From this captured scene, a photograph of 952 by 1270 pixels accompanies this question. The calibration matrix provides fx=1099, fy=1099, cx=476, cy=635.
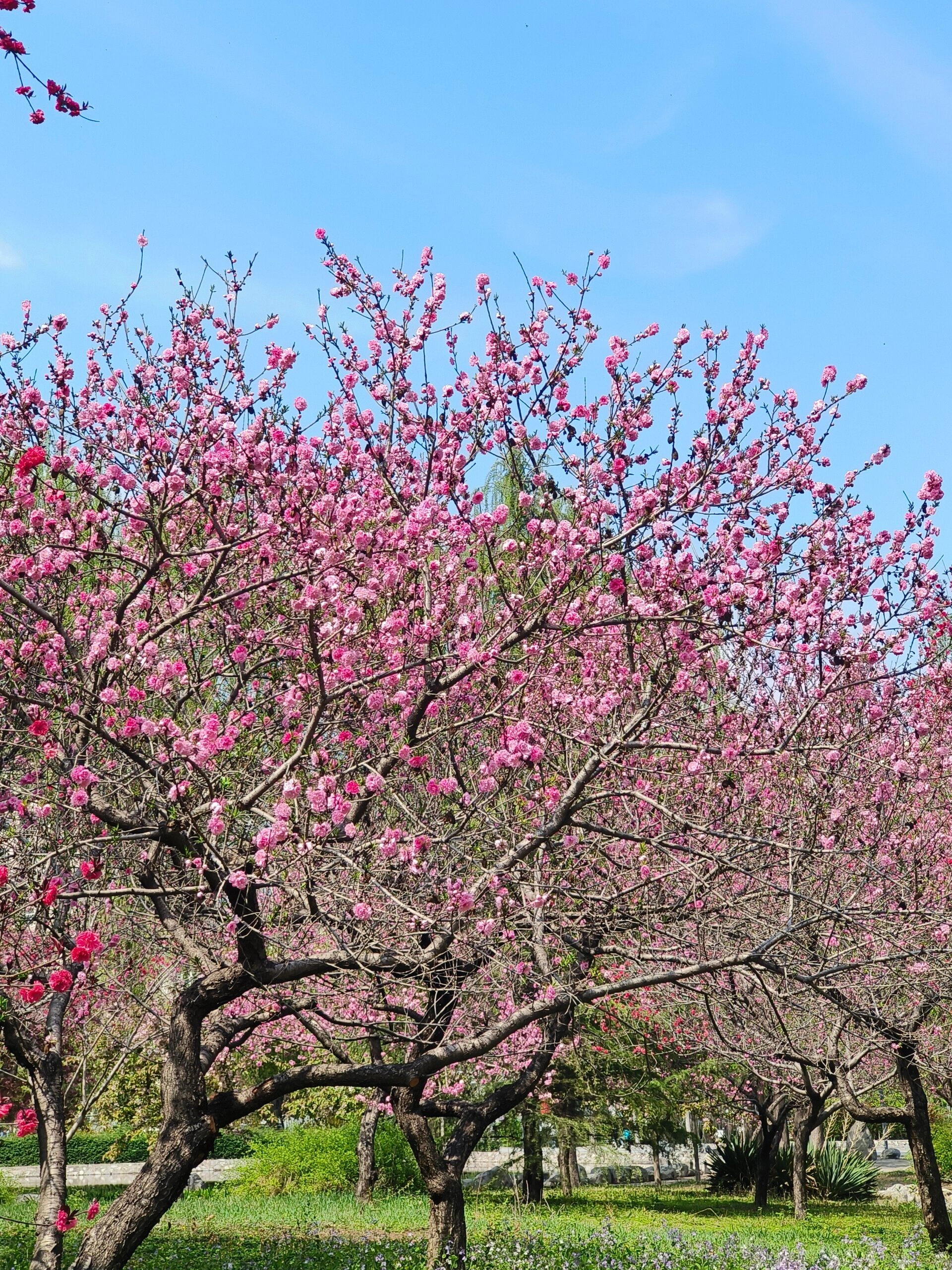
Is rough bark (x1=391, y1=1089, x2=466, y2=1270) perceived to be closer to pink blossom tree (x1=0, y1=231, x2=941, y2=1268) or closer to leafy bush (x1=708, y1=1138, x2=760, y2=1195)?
pink blossom tree (x1=0, y1=231, x2=941, y2=1268)

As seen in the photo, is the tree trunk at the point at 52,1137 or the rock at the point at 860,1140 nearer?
the tree trunk at the point at 52,1137

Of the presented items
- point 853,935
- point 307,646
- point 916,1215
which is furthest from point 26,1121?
point 916,1215

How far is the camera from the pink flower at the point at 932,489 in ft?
26.0

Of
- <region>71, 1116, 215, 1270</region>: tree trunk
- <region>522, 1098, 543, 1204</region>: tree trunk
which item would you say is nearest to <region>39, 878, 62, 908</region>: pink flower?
<region>71, 1116, 215, 1270</region>: tree trunk

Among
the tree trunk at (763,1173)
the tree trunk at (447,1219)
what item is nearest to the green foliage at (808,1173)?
the tree trunk at (763,1173)

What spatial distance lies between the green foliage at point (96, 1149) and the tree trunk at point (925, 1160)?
21.6m

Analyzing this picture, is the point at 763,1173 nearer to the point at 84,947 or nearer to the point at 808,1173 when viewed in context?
the point at 808,1173

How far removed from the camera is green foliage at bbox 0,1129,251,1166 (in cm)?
3041

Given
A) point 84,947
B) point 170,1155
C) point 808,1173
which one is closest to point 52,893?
point 84,947

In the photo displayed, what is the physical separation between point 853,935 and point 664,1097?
551 inches

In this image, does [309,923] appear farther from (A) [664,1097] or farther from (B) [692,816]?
(A) [664,1097]

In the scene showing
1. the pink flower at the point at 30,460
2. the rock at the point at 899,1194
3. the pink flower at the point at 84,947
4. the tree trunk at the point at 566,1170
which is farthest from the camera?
the rock at the point at 899,1194

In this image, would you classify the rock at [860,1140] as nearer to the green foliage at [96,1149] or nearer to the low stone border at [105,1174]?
the green foliage at [96,1149]

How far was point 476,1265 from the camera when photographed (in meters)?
9.48
